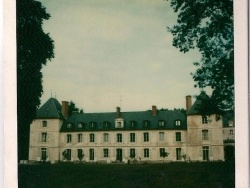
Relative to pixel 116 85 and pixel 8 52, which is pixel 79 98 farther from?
pixel 8 52

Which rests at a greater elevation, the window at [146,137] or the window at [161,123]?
the window at [161,123]

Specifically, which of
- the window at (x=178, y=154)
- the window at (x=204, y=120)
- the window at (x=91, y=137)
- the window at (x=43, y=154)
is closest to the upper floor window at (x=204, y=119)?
the window at (x=204, y=120)

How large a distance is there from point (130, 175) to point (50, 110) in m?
0.30

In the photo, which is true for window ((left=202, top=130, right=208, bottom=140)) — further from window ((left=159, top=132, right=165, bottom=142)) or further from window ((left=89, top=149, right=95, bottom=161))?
window ((left=89, top=149, right=95, bottom=161))

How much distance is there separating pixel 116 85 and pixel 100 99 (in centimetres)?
6

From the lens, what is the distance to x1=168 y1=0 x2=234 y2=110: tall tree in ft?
4.35

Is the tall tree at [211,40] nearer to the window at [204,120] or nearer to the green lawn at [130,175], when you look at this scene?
the window at [204,120]

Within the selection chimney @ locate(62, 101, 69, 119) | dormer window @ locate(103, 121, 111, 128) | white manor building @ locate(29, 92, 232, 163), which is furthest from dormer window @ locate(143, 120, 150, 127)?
chimney @ locate(62, 101, 69, 119)

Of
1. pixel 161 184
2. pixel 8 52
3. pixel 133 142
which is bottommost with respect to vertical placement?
pixel 161 184

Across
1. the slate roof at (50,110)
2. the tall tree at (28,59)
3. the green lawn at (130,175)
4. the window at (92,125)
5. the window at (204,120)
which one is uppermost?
the tall tree at (28,59)

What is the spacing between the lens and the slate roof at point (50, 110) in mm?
1325

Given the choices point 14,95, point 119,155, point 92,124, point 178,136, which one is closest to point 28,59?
point 14,95

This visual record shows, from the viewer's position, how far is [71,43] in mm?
1333

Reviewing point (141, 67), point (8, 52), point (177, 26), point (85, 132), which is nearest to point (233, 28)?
point (177, 26)
